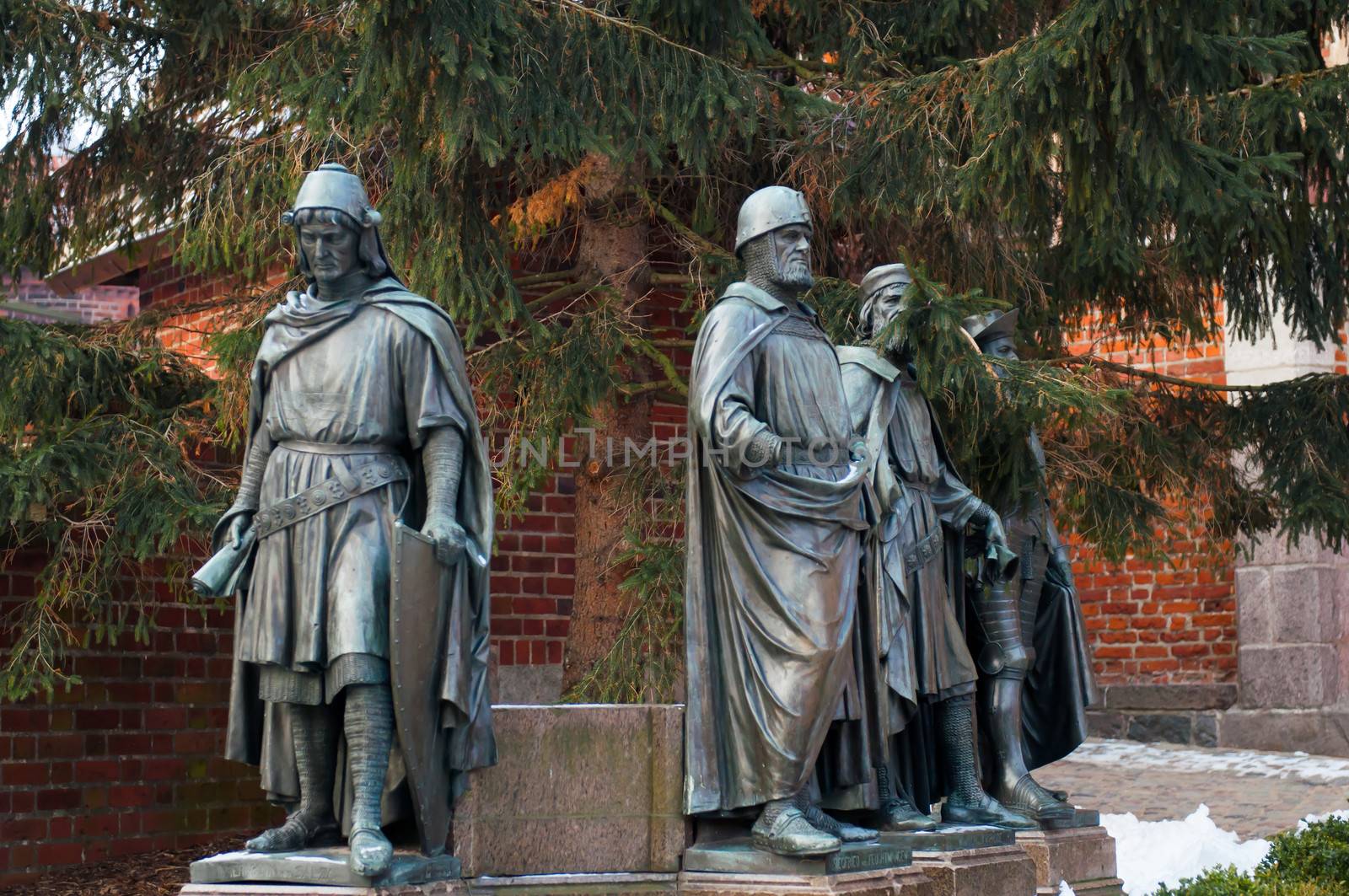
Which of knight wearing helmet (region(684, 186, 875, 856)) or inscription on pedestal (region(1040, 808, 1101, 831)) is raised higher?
knight wearing helmet (region(684, 186, 875, 856))

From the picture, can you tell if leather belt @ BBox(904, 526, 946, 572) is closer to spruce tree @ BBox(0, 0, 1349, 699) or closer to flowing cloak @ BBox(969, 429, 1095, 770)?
spruce tree @ BBox(0, 0, 1349, 699)

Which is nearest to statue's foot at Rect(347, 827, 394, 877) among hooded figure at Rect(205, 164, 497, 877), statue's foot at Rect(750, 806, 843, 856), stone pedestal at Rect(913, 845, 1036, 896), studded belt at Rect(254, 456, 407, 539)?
hooded figure at Rect(205, 164, 497, 877)

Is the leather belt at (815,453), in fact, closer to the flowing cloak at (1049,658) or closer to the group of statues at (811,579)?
the group of statues at (811,579)

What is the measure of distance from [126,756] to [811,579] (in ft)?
21.2

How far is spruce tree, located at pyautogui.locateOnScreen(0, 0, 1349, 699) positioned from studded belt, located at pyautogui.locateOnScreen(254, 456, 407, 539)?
3.22m

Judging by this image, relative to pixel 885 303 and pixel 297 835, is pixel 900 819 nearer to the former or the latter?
pixel 885 303

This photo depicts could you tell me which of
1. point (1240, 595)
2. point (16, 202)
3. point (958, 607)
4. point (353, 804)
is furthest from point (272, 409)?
point (1240, 595)

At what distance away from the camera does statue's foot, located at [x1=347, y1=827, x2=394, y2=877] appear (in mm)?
4496

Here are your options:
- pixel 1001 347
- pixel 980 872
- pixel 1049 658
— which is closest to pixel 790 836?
pixel 980 872

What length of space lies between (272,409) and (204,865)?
126 cm

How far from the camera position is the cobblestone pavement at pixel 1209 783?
11672mm

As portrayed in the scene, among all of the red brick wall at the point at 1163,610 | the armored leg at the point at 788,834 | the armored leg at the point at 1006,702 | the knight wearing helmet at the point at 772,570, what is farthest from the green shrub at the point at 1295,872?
the red brick wall at the point at 1163,610

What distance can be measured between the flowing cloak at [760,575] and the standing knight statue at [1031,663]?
1.76 meters

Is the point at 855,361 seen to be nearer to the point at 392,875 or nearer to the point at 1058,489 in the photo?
the point at 392,875
